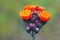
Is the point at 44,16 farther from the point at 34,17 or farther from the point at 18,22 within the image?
the point at 18,22

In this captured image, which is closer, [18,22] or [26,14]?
[26,14]

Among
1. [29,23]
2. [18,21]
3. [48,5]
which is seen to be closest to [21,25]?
[18,21]

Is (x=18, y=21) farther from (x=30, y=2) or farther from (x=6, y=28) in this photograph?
(x=30, y=2)

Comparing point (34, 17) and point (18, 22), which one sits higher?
point (34, 17)

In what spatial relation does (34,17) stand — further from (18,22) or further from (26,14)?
(18,22)

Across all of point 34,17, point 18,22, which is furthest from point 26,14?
point 18,22

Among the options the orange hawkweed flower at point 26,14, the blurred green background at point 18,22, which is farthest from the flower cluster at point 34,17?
the blurred green background at point 18,22

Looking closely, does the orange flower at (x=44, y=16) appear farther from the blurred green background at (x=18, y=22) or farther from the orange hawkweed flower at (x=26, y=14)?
the blurred green background at (x=18, y=22)
